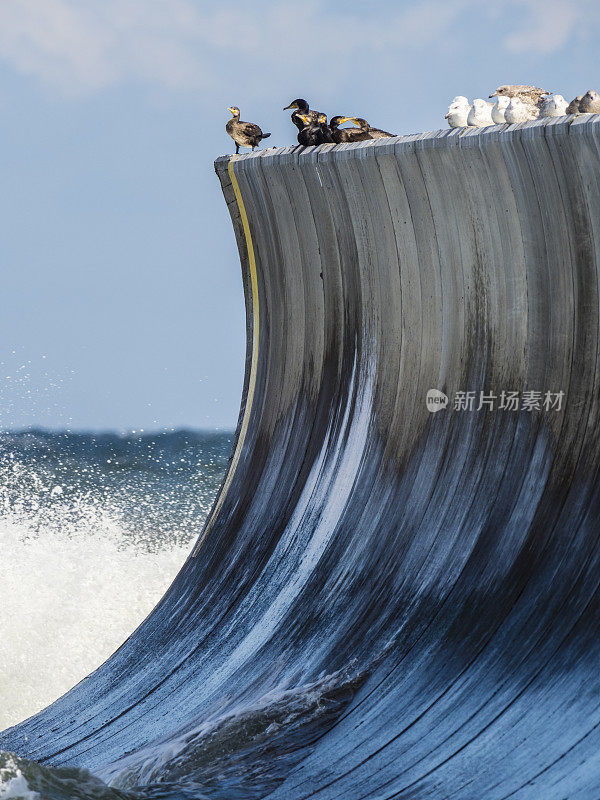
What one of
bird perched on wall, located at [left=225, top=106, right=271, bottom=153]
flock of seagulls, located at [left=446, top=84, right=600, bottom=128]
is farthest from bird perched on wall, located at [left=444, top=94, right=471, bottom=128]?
bird perched on wall, located at [left=225, top=106, right=271, bottom=153]

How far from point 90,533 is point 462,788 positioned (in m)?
9.85

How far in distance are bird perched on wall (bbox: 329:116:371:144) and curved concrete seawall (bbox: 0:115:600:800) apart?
0.13m

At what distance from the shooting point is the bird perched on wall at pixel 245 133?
19.2 ft

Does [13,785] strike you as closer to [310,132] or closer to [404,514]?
[404,514]

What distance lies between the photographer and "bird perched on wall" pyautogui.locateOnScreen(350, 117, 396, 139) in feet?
15.7

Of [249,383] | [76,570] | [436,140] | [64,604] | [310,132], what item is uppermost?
[310,132]

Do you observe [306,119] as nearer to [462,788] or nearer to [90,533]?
[462,788]

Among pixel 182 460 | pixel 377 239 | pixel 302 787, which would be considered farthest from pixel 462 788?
pixel 182 460

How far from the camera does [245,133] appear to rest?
5.86 metres

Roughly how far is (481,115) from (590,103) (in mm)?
562

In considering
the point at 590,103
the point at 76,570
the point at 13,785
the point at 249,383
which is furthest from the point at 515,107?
the point at 76,570

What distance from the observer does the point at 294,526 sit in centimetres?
520

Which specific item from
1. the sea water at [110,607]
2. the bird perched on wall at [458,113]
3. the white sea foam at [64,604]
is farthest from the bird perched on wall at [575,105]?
the white sea foam at [64,604]

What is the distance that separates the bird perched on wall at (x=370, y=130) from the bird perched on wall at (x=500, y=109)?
26.4 inches
